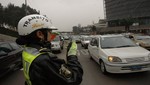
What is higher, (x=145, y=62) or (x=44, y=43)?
(x=44, y=43)

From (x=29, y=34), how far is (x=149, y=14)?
292 feet

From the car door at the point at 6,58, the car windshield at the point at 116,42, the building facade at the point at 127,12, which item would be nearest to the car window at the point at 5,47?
the car door at the point at 6,58

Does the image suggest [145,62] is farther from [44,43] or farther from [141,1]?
[141,1]

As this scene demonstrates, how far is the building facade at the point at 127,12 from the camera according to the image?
81750 millimetres

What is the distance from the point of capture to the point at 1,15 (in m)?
46.8

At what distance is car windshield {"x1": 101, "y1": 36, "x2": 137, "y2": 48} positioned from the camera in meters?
7.06

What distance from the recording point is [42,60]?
4.86ft

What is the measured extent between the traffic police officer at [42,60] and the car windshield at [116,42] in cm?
533

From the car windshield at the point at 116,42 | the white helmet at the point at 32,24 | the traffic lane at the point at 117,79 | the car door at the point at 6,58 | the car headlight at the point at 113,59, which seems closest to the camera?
the white helmet at the point at 32,24

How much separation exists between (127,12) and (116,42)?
90460mm

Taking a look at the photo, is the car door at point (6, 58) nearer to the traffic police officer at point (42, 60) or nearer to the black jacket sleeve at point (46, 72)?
the traffic police officer at point (42, 60)

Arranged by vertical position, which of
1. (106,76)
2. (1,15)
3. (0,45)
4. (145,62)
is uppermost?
(1,15)

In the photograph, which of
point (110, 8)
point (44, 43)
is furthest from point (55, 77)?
point (110, 8)

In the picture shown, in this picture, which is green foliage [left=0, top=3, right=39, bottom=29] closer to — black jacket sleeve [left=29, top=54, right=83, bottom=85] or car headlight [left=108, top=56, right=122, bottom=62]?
car headlight [left=108, top=56, right=122, bottom=62]
